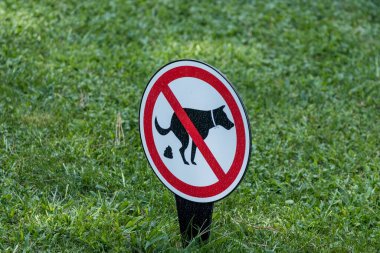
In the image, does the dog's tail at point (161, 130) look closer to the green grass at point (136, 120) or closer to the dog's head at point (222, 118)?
the dog's head at point (222, 118)

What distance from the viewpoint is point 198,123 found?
10.1 feet

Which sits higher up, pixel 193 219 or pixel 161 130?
pixel 161 130

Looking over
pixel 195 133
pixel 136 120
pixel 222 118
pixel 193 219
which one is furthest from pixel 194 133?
pixel 136 120

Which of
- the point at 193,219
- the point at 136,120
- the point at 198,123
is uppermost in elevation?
the point at 198,123

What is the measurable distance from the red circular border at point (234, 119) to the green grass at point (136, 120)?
0.33 meters

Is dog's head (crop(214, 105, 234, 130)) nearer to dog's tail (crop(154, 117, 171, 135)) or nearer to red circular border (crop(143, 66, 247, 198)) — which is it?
red circular border (crop(143, 66, 247, 198))

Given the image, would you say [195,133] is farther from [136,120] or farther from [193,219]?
[136,120]

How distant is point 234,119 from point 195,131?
186 mm

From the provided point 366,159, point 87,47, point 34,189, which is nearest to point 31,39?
point 87,47

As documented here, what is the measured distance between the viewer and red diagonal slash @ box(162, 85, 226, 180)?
3061 mm

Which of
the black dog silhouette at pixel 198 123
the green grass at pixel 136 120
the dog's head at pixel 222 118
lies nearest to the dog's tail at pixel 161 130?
the black dog silhouette at pixel 198 123

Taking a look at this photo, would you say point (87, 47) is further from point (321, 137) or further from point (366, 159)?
point (366, 159)

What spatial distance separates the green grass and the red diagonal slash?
0.45 metres

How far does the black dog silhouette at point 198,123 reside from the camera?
119 inches
